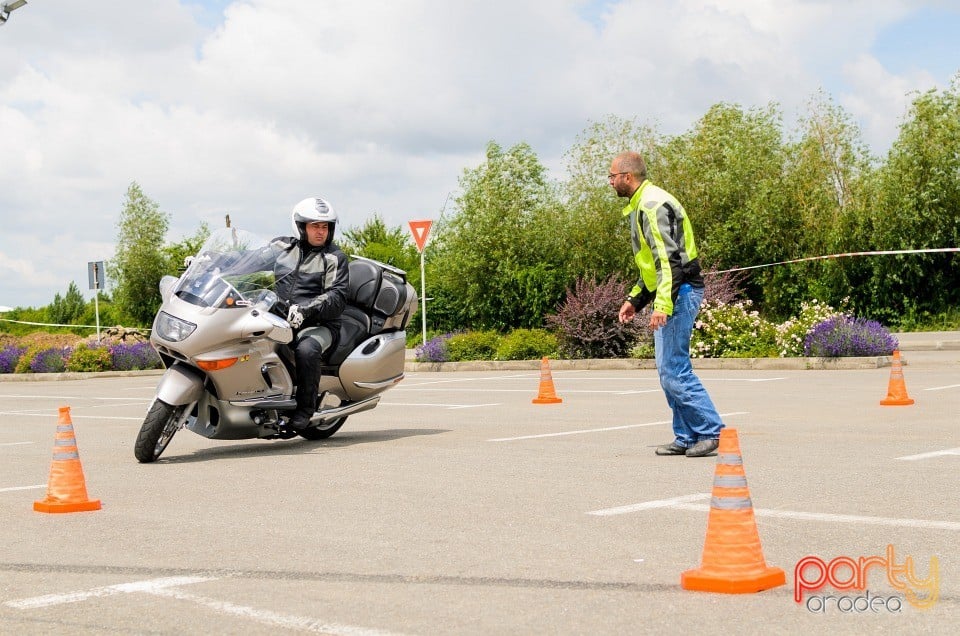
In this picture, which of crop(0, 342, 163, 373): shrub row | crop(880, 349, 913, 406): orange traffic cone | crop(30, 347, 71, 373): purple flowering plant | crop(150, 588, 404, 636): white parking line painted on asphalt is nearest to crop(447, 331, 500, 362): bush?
crop(0, 342, 163, 373): shrub row

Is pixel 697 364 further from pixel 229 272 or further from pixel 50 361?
pixel 50 361

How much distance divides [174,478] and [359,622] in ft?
16.0

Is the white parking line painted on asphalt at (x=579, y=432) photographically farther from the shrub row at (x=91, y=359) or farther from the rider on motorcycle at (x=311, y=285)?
the shrub row at (x=91, y=359)

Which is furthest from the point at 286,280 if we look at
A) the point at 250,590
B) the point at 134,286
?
the point at 134,286

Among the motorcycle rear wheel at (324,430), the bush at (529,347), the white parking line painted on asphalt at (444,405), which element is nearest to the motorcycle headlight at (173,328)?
the motorcycle rear wheel at (324,430)

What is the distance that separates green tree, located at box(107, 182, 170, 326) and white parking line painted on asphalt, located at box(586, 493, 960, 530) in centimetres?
4819

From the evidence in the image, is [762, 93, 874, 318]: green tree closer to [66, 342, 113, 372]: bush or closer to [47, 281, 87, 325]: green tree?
[66, 342, 113, 372]: bush

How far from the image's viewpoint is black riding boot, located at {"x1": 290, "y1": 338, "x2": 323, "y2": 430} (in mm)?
10523

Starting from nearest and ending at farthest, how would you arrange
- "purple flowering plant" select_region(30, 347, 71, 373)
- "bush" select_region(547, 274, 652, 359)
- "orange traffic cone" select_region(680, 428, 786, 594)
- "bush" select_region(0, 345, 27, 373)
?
"orange traffic cone" select_region(680, 428, 786, 594)
"bush" select_region(547, 274, 652, 359)
"purple flowering plant" select_region(30, 347, 71, 373)
"bush" select_region(0, 345, 27, 373)

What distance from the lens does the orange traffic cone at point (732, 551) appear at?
4.80m

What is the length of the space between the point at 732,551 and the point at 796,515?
5.89 feet

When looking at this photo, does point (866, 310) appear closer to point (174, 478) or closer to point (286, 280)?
point (286, 280)

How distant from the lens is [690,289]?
944 cm

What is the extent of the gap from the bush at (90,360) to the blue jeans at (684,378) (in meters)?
24.6
